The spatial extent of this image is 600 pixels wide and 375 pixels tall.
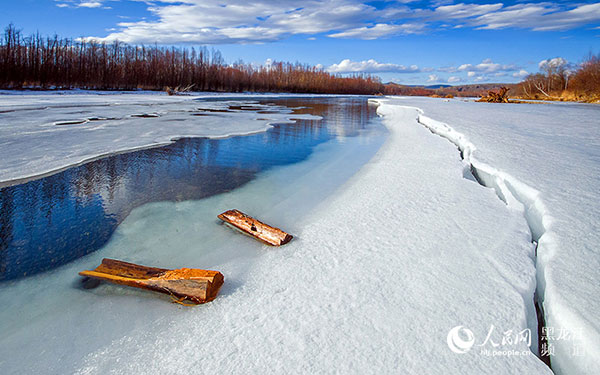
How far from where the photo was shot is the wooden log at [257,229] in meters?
2.42

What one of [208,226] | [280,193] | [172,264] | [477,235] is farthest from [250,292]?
[280,193]

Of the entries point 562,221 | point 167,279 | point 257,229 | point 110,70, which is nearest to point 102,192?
point 257,229

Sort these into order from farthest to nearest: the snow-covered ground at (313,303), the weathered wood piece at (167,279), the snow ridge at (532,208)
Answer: the snow ridge at (532,208), the weathered wood piece at (167,279), the snow-covered ground at (313,303)

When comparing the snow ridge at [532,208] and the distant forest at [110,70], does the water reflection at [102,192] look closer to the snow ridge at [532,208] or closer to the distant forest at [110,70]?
the snow ridge at [532,208]

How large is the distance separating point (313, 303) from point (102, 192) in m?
2.80

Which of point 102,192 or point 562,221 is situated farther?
point 102,192

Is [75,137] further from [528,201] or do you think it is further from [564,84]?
[564,84]

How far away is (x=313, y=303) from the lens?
1698 mm

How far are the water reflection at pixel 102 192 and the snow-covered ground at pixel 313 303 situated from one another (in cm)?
23

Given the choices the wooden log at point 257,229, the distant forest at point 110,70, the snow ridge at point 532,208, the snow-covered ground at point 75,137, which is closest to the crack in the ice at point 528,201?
the snow ridge at point 532,208

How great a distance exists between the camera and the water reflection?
2377mm

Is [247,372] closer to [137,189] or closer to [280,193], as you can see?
[280,193]

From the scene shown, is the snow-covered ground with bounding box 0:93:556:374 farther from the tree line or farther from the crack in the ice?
the tree line

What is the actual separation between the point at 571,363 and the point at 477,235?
111 centimetres
